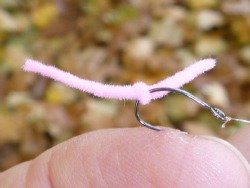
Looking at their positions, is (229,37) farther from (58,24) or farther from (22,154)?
(22,154)

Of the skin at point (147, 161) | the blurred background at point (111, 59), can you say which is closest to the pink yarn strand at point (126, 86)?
the skin at point (147, 161)

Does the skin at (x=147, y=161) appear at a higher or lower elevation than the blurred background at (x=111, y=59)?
higher

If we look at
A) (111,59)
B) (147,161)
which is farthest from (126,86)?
(111,59)

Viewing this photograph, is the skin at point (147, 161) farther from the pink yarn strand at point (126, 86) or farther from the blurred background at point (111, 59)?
the blurred background at point (111, 59)

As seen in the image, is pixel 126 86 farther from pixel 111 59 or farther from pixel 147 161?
pixel 111 59

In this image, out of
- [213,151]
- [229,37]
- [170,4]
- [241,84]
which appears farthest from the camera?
[170,4]

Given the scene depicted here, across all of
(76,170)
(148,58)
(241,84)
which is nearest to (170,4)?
(148,58)

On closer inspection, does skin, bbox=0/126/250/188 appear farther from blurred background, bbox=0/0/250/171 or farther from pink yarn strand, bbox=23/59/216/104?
blurred background, bbox=0/0/250/171
